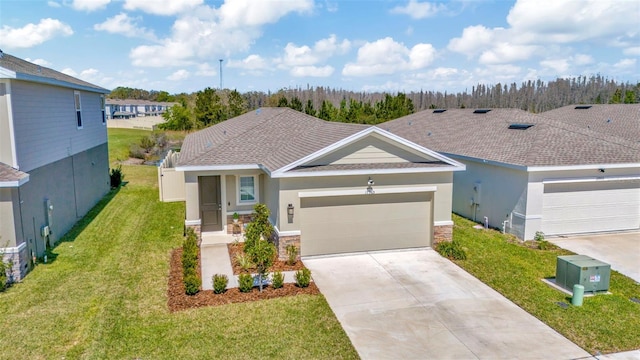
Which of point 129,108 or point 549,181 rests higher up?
point 129,108

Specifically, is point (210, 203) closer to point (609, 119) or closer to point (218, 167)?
point (218, 167)

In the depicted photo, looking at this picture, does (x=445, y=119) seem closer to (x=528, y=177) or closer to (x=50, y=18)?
(x=528, y=177)

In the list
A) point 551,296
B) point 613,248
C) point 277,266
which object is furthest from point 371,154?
point 613,248

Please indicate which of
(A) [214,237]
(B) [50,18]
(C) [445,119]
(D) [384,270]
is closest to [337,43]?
(C) [445,119]

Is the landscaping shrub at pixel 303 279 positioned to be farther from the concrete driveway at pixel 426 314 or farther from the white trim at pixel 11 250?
the white trim at pixel 11 250

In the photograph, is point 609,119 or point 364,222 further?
point 609,119

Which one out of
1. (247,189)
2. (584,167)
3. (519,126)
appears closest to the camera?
(584,167)
